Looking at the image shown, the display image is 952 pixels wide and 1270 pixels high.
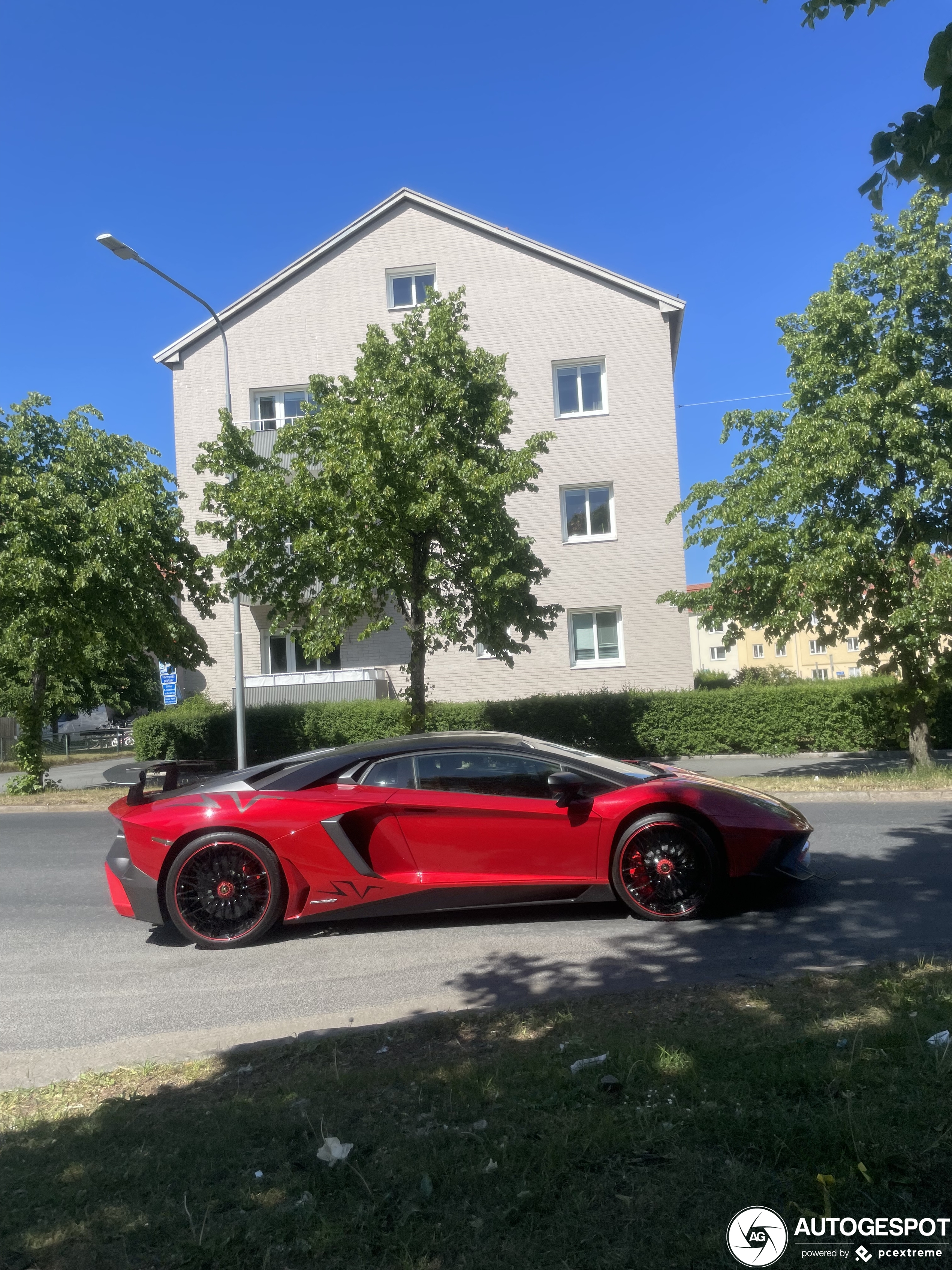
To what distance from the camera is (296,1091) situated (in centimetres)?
360

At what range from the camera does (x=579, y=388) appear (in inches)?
1025

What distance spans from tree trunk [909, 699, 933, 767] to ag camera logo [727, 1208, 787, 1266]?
13.7m

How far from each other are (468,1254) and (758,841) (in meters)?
4.24

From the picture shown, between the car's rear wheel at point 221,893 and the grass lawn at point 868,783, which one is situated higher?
the car's rear wheel at point 221,893

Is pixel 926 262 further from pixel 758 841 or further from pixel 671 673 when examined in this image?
pixel 671 673

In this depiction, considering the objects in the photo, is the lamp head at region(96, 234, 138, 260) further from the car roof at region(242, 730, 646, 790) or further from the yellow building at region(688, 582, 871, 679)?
the yellow building at region(688, 582, 871, 679)

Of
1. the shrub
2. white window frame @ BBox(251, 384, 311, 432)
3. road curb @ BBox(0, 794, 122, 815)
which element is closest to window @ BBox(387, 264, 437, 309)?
white window frame @ BBox(251, 384, 311, 432)

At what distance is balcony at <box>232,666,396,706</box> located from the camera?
980 inches

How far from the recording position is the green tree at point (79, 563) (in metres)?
15.9

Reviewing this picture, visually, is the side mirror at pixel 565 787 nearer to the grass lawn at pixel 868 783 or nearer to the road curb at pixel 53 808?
the grass lawn at pixel 868 783

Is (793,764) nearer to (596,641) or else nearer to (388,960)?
(596,641)

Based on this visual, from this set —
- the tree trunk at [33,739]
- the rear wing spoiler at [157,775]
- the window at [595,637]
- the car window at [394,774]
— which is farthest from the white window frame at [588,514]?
the car window at [394,774]

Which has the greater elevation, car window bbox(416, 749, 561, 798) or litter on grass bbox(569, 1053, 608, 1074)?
car window bbox(416, 749, 561, 798)

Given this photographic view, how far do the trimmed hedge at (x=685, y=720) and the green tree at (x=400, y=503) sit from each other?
10.7 ft
